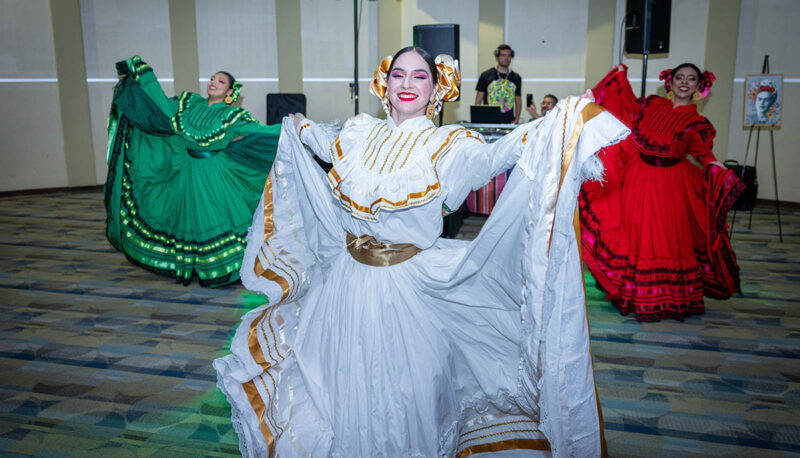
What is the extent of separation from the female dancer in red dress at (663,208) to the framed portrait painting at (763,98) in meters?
2.62

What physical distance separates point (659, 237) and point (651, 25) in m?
1.81

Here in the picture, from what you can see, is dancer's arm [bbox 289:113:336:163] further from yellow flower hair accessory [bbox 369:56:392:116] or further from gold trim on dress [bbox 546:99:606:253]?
gold trim on dress [bbox 546:99:606:253]

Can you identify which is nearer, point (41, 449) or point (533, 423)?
point (533, 423)

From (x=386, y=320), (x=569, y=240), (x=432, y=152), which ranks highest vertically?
(x=432, y=152)

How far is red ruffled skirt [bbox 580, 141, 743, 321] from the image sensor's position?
3584 millimetres

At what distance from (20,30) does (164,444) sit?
23.2 ft

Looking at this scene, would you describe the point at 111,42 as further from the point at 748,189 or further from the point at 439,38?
the point at 748,189

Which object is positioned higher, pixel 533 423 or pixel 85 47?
pixel 85 47

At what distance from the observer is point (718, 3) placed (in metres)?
7.27

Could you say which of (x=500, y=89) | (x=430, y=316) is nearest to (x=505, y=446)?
(x=430, y=316)

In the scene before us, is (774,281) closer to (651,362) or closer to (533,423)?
(651,362)

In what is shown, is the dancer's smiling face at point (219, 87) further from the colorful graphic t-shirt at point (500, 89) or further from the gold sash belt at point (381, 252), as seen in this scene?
the colorful graphic t-shirt at point (500, 89)

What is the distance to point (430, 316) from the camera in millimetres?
1975

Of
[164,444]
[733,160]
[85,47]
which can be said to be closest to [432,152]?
[164,444]
